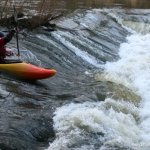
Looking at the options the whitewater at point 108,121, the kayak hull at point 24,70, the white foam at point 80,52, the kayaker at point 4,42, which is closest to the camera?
the whitewater at point 108,121

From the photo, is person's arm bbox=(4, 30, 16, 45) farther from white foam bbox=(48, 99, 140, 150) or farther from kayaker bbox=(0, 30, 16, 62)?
white foam bbox=(48, 99, 140, 150)

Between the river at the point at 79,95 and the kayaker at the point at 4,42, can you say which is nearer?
the river at the point at 79,95

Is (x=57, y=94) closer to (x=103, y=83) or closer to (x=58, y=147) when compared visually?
(x=103, y=83)

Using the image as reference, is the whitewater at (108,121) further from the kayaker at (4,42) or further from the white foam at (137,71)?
the kayaker at (4,42)

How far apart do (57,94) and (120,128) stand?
2.07 m

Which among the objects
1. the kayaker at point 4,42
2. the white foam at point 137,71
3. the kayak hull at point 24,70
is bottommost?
the white foam at point 137,71

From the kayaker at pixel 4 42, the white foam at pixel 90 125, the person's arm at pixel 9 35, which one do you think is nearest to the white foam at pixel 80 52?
the kayaker at pixel 4 42

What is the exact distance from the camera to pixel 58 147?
6.67m

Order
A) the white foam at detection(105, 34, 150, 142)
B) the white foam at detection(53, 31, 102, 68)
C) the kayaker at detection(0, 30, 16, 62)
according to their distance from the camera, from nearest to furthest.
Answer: the white foam at detection(105, 34, 150, 142) < the kayaker at detection(0, 30, 16, 62) < the white foam at detection(53, 31, 102, 68)

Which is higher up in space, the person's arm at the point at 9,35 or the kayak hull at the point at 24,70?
the person's arm at the point at 9,35

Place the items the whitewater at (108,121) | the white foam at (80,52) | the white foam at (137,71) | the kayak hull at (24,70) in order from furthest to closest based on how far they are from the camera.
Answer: the white foam at (80,52) < the kayak hull at (24,70) < the white foam at (137,71) < the whitewater at (108,121)

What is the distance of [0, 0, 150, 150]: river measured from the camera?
23.1 ft

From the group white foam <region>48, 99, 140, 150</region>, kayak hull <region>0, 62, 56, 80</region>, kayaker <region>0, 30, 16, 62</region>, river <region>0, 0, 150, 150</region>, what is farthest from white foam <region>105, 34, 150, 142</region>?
kayaker <region>0, 30, 16, 62</region>

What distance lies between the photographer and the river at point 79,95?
705cm
